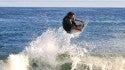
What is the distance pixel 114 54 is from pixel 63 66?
6434 millimetres

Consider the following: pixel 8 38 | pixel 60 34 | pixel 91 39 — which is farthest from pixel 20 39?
pixel 60 34

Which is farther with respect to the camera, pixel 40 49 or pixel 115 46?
pixel 115 46

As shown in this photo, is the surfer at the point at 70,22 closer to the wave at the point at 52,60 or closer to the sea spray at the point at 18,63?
the wave at the point at 52,60

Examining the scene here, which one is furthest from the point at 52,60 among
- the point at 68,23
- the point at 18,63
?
the point at 68,23

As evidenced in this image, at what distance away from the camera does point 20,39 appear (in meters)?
39.0

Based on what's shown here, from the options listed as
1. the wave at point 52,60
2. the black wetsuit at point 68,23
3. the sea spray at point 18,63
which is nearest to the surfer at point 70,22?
the black wetsuit at point 68,23

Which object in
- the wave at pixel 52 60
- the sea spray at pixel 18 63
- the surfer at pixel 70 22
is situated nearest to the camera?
the surfer at pixel 70 22

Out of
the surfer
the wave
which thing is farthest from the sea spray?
the surfer

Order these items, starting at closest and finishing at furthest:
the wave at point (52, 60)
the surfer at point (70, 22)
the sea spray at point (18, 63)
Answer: the surfer at point (70, 22) < the sea spray at point (18, 63) < the wave at point (52, 60)

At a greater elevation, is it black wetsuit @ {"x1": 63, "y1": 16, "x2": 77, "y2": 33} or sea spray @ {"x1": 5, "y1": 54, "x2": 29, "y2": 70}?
black wetsuit @ {"x1": 63, "y1": 16, "x2": 77, "y2": 33}

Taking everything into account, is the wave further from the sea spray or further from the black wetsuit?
the black wetsuit

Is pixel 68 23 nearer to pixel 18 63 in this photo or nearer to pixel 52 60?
pixel 52 60

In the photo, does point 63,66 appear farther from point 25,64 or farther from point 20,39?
point 20,39

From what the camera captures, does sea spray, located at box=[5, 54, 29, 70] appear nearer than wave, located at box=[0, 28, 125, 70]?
Yes
